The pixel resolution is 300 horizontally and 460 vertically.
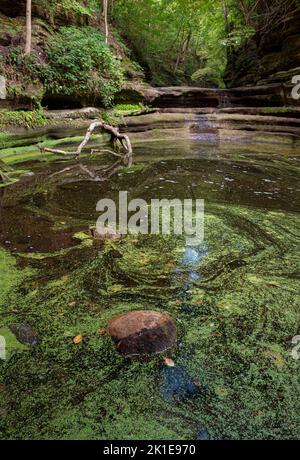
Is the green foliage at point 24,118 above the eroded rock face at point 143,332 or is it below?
above

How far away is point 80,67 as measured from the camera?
394 inches

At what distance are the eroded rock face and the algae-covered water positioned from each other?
2.3 inches

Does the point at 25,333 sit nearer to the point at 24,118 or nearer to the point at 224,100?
the point at 24,118

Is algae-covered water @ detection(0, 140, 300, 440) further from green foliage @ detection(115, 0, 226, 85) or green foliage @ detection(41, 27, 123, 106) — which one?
green foliage @ detection(115, 0, 226, 85)

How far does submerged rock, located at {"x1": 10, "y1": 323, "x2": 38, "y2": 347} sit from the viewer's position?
1.98m

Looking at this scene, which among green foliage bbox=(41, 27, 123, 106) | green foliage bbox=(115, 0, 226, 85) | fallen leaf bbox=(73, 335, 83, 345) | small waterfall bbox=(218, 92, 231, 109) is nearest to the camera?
fallen leaf bbox=(73, 335, 83, 345)

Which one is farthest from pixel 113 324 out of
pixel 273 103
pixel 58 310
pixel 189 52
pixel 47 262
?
pixel 189 52

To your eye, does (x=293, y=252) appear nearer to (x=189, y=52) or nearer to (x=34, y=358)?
(x=34, y=358)

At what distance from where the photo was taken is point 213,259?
3049 mm
